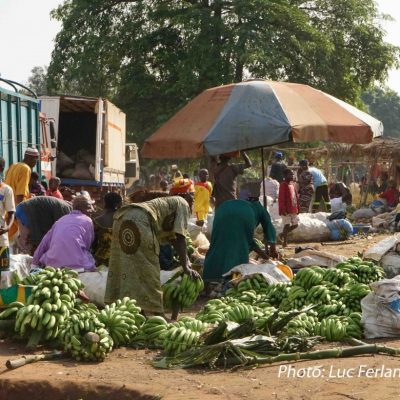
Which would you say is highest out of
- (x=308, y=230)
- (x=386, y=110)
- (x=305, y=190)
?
(x=386, y=110)

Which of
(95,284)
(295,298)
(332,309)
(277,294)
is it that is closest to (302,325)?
(332,309)

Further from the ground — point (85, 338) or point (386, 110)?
point (386, 110)

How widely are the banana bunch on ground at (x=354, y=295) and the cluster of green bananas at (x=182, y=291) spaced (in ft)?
4.25

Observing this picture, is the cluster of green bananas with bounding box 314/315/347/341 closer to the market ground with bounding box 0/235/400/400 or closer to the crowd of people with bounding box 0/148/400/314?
the market ground with bounding box 0/235/400/400

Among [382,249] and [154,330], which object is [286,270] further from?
[154,330]

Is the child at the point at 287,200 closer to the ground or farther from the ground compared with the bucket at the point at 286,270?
farther from the ground

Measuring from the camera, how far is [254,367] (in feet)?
19.5

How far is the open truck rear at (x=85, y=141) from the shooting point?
18.3 m

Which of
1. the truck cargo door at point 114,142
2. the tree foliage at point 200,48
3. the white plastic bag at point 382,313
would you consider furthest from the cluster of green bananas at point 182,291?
the tree foliage at point 200,48

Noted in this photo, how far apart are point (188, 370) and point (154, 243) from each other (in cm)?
161

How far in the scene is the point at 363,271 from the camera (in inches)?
335

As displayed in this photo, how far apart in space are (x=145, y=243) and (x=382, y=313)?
80.7 inches

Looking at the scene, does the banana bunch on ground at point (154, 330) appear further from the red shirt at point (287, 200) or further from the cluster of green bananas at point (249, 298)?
the red shirt at point (287, 200)

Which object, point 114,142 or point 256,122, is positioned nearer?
point 256,122
